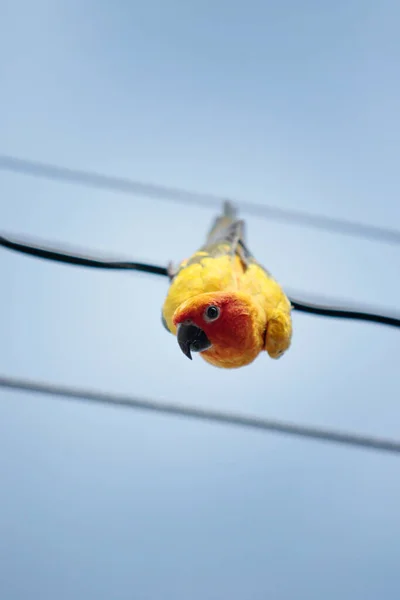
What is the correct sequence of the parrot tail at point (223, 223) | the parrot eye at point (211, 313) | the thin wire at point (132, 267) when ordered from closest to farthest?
1. the thin wire at point (132, 267)
2. the parrot eye at point (211, 313)
3. the parrot tail at point (223, 223)

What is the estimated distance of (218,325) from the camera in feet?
9.23

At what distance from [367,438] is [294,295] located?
55 cm

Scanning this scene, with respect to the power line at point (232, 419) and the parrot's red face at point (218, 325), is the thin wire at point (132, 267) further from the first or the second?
the power line at point (232, 419)

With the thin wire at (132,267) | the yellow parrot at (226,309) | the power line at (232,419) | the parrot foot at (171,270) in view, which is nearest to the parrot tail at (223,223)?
the yellow parrot at (226,309)

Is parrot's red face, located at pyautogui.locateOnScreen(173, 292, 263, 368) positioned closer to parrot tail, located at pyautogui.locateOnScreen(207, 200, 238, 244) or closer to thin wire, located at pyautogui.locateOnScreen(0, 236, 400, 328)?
thin wire, located at pyautogui.locateOnScreen(0, 236, 400, 328)

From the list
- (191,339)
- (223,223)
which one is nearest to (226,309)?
(191,339)

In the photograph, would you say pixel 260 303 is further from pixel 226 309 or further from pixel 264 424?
pixel 264 424

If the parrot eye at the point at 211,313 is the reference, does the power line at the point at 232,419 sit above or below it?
below

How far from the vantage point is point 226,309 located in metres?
2.83

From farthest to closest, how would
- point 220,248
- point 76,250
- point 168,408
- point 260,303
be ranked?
point 220,248, point 260,303, point 168,408, point 76,250

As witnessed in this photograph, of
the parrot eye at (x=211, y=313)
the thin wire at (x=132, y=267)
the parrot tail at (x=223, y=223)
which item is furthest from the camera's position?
the parrot tail at (x=223, y=223)

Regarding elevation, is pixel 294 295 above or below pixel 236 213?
below

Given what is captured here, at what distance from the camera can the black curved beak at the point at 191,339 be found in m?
2.80

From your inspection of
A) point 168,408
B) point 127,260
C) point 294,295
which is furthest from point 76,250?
point 294,295
